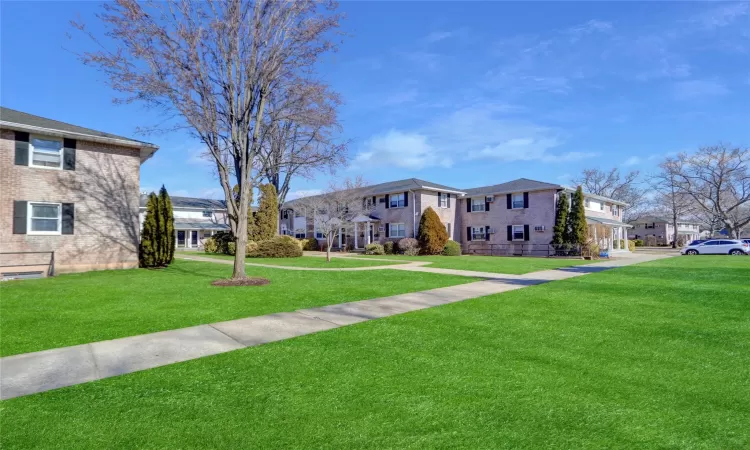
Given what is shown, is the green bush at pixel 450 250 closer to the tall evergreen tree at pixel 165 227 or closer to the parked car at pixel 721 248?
the tall evergreen tree at pixel 165 227

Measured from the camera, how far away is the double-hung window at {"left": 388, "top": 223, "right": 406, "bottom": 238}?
33.9 meters

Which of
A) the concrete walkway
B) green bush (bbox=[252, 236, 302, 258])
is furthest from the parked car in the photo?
the concrete walkway

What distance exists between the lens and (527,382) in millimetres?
4086

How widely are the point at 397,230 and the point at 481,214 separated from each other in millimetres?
7805

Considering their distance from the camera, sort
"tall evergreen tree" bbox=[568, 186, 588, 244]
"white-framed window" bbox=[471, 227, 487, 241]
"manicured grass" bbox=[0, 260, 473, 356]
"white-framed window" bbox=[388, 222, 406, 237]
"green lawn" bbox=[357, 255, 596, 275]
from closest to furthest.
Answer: "manicured grass" bbox=[0, 260, 473, 356]
"green lawn" bbox=[357, 255, 596, 275]
"tall evergreen tree" bbox=[568, 186, 588, 244]
"white-framed window" bbox=[388, 222, 406, 237]
"white-framed window" bbox=[471, 227, 487, 241]

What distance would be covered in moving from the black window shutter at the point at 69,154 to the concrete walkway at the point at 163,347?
13352 mm

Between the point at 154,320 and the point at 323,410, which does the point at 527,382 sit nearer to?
the point at 323,410

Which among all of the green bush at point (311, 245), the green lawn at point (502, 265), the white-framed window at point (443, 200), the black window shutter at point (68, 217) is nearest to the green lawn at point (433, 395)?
the green lawn at point (502, 265)

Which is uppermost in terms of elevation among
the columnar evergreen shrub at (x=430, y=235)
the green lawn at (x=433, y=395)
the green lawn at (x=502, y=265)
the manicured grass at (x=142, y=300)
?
the columnar evergreen shrub at (x=430, y=235)

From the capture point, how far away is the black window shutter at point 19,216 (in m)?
14.1

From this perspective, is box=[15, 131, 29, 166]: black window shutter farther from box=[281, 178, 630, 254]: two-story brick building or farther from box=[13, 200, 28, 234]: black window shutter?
box=[281, 178, 630, 254]: two-story brick building

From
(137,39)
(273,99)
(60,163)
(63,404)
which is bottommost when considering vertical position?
(63,404)

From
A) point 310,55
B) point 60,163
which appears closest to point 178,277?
point 60,163

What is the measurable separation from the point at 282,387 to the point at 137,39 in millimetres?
12132
